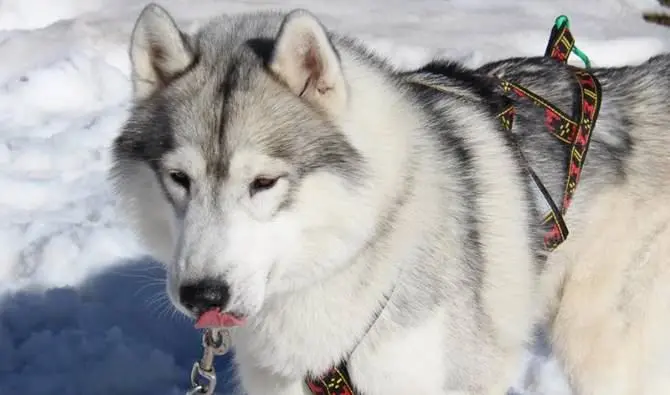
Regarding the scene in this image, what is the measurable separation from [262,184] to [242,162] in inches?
3.0

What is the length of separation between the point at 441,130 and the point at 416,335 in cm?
61

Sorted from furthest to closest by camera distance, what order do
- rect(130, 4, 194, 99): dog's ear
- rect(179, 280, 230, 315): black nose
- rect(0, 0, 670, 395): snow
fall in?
rect(0, 0, 670, 395): snow, rect(130, 4, 194, 99): dog's ear, rect(179, 280, 230, 315): black nose

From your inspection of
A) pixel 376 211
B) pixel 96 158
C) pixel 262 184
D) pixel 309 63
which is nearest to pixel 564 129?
pixel 376 211

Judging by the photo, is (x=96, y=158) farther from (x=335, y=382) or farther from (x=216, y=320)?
(x=216, y=320)

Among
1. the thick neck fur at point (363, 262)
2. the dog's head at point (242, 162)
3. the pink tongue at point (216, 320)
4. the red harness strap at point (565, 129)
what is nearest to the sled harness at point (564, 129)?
the red harness strap at point (565, 129)

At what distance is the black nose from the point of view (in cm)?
240

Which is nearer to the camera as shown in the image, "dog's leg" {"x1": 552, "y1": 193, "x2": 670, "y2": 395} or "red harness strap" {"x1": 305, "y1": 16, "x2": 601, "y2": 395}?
"red harness strap" {"x1": 305, "y1": 16, "x2": 601, "y2": 395}

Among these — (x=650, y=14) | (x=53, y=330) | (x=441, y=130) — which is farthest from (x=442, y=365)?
(x=650, y=14)

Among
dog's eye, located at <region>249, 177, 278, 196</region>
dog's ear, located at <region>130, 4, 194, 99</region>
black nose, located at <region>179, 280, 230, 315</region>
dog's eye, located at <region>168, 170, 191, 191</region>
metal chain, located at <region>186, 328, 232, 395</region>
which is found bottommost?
metal chain, located at <region>186, 328, 232, 395</region>

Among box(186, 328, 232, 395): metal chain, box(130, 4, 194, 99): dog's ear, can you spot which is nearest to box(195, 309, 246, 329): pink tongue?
box(186, 328, 232, 395): metal chain

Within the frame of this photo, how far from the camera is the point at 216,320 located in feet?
8.28

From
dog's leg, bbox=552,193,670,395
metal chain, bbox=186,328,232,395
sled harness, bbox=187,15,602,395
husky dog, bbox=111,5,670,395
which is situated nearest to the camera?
husky dog, bbox=111,5,670,395

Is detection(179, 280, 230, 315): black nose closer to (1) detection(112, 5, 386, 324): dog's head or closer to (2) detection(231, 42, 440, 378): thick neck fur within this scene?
(1) detection(112, 5, 386, 324): dog's head

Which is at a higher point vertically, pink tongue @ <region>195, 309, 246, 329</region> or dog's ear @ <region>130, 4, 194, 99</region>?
dog's ear @ <region>130, 4, 194, 99</region>
